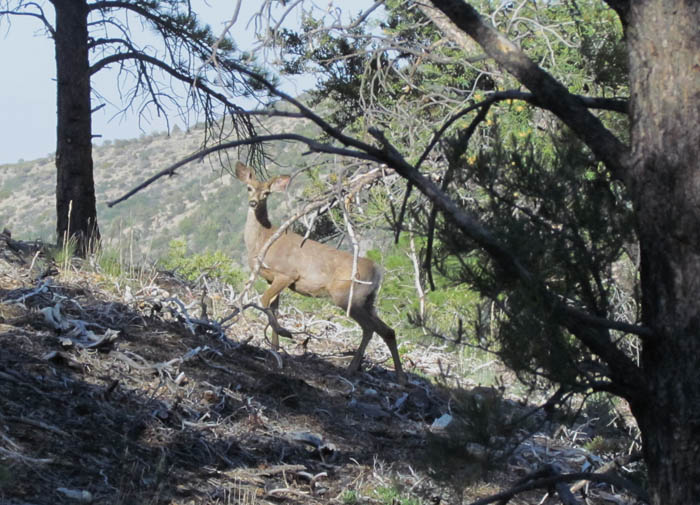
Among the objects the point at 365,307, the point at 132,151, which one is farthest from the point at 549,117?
the point at 132,151

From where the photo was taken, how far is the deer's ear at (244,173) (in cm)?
1105

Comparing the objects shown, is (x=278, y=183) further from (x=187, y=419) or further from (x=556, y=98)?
(x=556, y=98)

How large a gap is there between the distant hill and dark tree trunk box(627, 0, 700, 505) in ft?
152

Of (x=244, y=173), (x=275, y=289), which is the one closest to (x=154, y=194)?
(x=244, y=173)

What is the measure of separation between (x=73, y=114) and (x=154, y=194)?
62.6 m

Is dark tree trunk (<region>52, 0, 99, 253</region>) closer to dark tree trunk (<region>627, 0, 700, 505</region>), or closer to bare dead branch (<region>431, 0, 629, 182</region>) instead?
bare dead branch (<region>431, 0, 629, 182</region>)

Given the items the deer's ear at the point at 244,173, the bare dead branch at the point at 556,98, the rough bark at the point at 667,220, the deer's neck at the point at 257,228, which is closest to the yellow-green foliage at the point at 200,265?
the deer's neck at the point at 257,228

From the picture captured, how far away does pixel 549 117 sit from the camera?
983 centimetres

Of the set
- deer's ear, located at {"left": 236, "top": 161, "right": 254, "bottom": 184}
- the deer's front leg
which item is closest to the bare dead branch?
the deer's front leg

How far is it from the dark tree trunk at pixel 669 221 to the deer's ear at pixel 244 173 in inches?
322

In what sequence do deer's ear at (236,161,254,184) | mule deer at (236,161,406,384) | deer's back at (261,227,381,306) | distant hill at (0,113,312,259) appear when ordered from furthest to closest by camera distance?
distant hill at (0,113,312,259), deer's ear at (236,161,254,184), deer's back at (261,227,381,306), mule deer at (236,161,406,384)

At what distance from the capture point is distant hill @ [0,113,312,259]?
57688 mm

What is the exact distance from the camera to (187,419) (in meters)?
5.84

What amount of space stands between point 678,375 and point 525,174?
1.12 m
